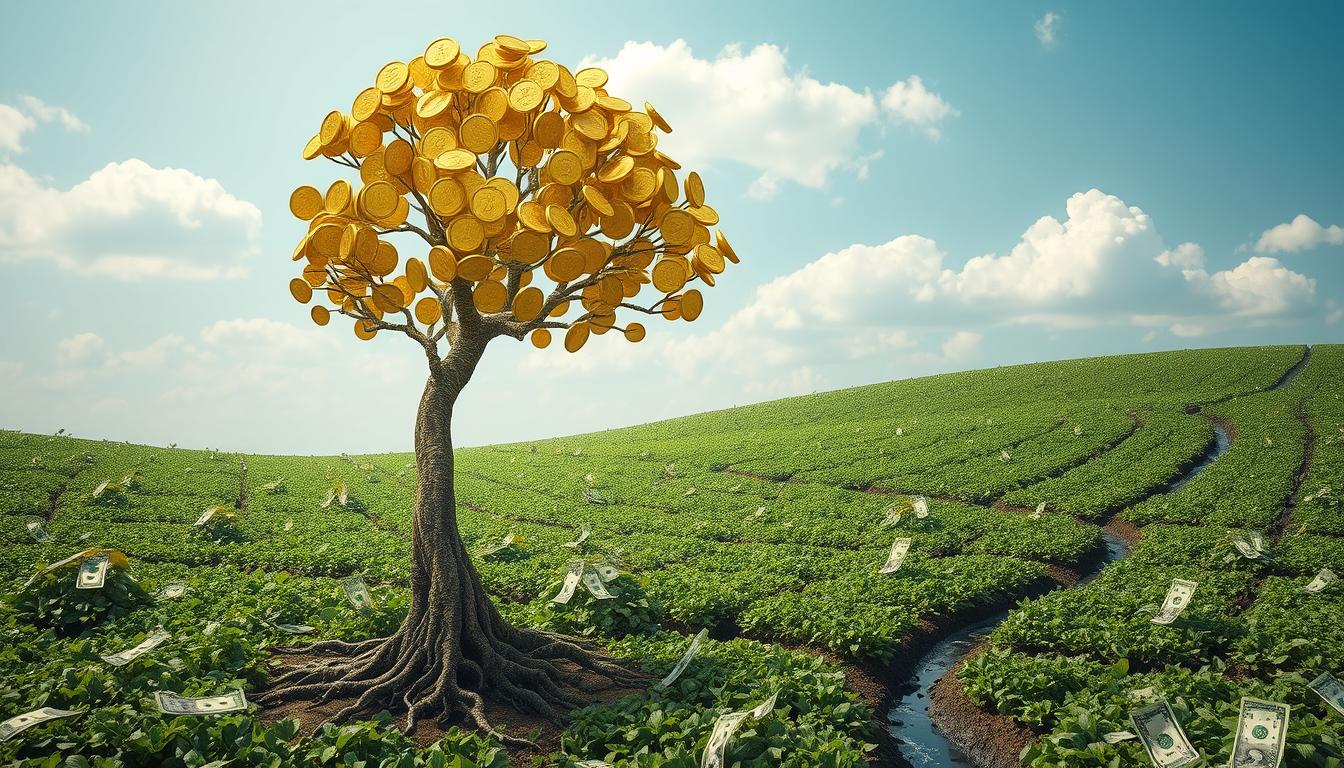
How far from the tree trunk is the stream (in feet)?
10.1

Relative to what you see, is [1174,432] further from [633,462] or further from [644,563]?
[644,563]

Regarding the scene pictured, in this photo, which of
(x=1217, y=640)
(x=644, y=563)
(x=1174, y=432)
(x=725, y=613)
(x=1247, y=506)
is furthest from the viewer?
(x=1174, y=432)

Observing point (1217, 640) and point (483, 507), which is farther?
point (483, 507)

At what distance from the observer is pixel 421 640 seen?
23.7 ft

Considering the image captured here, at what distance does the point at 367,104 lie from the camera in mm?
6730

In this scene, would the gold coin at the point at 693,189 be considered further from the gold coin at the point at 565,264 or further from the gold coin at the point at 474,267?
the gold coin at the point at 474,267

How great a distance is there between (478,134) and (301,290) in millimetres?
2751

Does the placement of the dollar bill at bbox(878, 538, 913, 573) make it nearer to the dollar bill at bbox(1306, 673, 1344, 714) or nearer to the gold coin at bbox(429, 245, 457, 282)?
the dollar bill at bbox(1306, 673, 1344, 714)

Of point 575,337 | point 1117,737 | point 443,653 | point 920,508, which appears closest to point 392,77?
point 575,337

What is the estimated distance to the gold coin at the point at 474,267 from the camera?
6324mm

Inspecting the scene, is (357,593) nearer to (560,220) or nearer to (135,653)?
(135,653)

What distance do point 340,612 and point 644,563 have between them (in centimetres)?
607

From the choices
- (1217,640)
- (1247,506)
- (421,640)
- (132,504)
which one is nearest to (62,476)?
(132,504)

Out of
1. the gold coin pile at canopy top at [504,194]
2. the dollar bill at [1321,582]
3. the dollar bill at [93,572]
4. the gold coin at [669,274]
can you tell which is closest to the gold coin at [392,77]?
the gold coin pile at canopy top at [504,194]
